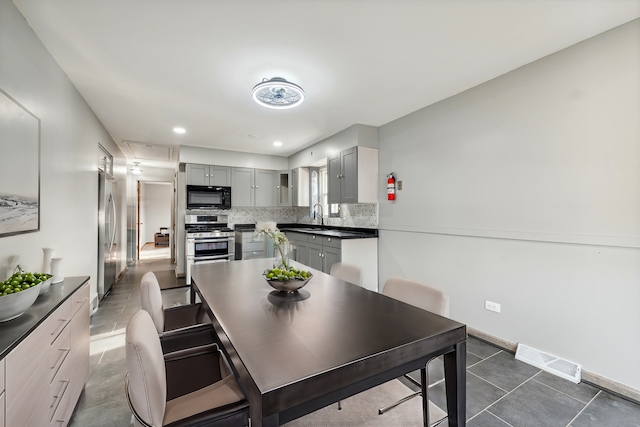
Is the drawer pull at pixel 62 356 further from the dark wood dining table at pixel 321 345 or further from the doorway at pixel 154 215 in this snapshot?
the doorway at pixel 154 215

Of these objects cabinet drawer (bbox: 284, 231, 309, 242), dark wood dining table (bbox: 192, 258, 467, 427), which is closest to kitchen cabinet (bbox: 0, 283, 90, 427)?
dark wood dining table (bbox: 192, 258, 467, 427)

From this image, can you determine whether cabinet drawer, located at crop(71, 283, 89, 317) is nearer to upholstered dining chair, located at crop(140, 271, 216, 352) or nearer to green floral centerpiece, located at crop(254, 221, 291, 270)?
upholstered dining chair, located at crop(140, 271, 216, 352)

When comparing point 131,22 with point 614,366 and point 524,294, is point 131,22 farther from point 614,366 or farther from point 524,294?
point 614,366

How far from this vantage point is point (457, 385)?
120 cm

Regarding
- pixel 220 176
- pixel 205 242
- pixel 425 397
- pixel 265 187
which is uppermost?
pixel 220 176

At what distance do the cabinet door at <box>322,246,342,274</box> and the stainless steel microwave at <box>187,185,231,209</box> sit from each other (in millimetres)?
2409

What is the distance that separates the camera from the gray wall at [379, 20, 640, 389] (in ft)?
6.33

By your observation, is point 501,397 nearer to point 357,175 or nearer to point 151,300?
point 151,300

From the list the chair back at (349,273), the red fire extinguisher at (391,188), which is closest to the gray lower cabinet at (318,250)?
the red fire extinguisher at (391,188)

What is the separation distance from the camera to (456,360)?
1.20m

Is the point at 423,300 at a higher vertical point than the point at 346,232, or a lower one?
lower

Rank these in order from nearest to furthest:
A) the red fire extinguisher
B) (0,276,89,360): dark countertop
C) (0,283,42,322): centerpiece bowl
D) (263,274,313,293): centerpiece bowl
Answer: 1. (0,276,89,360): dark countertop
2. (0,283,42,322): centerpiece bowl
3. (263,274,313,293): centerpiece bowl
4. the red fire extinguisher

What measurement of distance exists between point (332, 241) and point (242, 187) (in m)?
2.58

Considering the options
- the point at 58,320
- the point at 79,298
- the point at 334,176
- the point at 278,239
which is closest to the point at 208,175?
the point at 334,176
